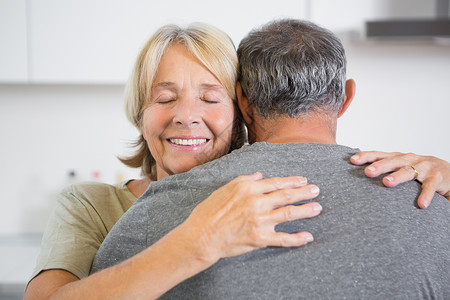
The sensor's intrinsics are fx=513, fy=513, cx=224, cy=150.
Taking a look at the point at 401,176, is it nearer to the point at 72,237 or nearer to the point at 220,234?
the point at 220,234

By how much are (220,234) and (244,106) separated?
41 centimetres

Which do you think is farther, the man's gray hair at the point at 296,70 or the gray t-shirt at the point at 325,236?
the man's gray hair at the point at 296,70

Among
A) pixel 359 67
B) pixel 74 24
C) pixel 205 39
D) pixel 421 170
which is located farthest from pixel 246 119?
pixel 359 67

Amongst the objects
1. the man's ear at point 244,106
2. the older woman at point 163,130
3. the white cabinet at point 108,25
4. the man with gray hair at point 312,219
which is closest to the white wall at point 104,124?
the white cabinet at point 108,25

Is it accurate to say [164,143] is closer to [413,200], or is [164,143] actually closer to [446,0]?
[413,200]

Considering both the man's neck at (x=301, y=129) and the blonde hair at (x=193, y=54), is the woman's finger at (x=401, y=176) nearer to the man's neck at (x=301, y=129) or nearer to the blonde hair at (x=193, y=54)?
the man's neck at (x=301, y=129)

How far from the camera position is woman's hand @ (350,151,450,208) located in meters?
0.90

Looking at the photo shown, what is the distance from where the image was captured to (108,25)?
224 centimetres

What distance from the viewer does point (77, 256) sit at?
109cm

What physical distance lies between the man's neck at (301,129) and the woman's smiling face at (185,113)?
18cm

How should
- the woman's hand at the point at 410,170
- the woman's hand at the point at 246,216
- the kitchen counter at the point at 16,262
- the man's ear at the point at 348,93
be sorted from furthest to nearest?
the kitchen counter at the point at 16,262 → the man's ear at the point at 348,93 → the woman's hand at the point at 410,170 → the woman's hand at the point at 246,216

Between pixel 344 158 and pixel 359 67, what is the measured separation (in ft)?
6.07

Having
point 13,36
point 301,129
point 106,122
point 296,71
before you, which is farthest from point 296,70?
point 106,122

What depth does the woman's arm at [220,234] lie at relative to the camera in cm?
79
